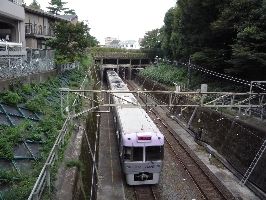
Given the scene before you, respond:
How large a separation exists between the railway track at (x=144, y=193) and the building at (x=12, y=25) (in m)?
12.8

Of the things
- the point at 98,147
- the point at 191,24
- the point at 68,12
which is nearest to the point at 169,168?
the point at 98,147

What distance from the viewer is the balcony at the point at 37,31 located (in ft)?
134

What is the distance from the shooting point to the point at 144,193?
57.1ft

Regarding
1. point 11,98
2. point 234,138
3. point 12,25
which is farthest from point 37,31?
point 234,138

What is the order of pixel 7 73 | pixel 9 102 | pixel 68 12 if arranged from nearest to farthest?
pixel 9 102 → pixel 7 73 → pixel 68 12

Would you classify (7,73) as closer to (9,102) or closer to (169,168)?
(9,102)

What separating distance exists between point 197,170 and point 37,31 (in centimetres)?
3052

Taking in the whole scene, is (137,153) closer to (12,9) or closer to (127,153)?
(127,153)

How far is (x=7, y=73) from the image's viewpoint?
19.9 metres

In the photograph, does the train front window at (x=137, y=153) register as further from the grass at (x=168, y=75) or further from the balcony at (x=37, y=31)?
the balcony at (x=37, y=31)

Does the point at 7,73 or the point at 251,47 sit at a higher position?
the point at 251,47

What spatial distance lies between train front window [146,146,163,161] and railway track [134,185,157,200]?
66.8 inches

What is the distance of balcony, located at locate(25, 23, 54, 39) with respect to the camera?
40.8 metres

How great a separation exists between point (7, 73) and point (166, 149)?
38.3 feet
